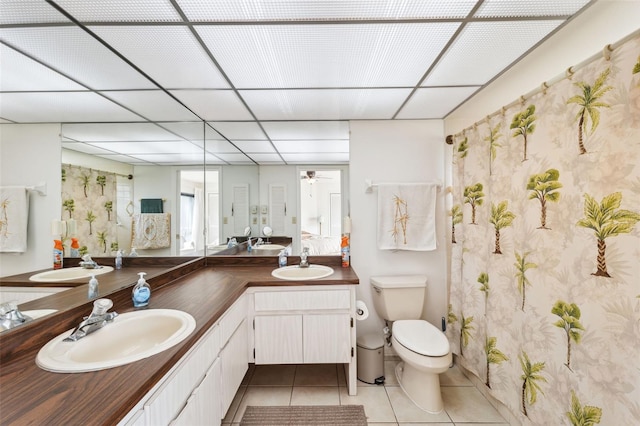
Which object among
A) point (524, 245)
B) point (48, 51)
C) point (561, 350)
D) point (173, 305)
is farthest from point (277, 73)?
point (561, 350)

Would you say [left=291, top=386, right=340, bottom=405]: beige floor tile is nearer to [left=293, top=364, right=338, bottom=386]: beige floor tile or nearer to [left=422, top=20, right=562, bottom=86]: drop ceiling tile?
[left=293, top=364, right=338, bottom=386]: beige floor tile

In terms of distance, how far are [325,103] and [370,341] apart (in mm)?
1903

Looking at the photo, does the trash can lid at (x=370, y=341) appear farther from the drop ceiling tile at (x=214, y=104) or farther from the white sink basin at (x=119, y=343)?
the drop ceiling tile at (x=214, y=104)

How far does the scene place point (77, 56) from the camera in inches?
49.3

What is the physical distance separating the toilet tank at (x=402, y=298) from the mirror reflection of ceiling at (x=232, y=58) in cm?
145

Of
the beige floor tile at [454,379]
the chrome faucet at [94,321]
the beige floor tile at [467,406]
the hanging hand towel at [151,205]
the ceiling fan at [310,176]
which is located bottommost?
the beige floor tile at [467,406]

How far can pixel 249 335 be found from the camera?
1820mm

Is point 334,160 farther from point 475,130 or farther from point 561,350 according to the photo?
point 561,350

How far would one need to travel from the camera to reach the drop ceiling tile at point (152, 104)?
1571 millimetres

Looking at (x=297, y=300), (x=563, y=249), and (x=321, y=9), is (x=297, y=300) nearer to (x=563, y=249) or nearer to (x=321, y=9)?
(x=563, y=249)

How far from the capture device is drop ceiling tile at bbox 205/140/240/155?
234 centimetres

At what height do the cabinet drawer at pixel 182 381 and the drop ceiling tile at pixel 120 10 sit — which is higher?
the drop ceiling tile at pixel 120 10

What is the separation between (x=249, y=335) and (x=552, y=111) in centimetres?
226

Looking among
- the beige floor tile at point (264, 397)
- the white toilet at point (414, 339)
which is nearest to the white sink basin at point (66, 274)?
the beige floor tile at point (264, 397)
